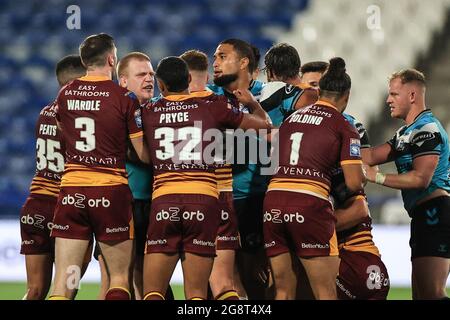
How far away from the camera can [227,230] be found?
6562 millimetres

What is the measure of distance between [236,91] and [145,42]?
7.58 m

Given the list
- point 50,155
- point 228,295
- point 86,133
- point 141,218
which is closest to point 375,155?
point 228,295

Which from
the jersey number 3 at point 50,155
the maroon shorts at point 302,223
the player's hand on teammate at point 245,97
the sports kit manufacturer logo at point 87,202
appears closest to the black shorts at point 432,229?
the maroon shorts at point 302,223

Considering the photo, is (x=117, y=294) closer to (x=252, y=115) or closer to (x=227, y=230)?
(x=227, y=230)

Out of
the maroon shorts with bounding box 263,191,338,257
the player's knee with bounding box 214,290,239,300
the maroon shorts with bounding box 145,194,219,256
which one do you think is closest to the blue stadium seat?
the player's knee with bounding box 214,290,239,300

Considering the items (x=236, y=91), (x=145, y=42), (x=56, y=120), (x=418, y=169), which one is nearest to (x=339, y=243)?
(x=418, y=169)

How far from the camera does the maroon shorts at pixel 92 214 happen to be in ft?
20.2

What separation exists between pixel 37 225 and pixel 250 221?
1.57 metres

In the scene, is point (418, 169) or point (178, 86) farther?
point (418, 169)

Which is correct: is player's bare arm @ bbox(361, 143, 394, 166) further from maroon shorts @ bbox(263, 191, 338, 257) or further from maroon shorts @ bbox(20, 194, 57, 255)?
maroon shorts @ bbox(20, 194, 57, 255)

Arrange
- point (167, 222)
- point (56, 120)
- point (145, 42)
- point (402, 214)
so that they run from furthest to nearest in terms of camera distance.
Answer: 1. point (145, 42)
2. point (402, 214)
3. point (56, 120)
4. point (167, 222)

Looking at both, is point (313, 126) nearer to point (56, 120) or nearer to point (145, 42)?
point (56, 120)

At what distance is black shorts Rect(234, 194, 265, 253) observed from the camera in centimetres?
693

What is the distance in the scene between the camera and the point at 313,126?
20.4 feet
